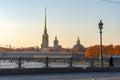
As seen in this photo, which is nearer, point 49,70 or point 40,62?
point 49,70

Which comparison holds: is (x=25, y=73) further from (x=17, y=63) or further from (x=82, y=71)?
(x=82, y=71)

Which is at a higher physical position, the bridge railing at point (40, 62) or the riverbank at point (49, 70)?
the bridge railing at point (40, 62)

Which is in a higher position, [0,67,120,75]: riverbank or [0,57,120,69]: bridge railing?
[0,57,120,69]: bridge railing

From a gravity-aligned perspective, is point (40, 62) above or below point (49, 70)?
above

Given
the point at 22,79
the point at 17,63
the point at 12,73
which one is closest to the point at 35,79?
the point at 22,79

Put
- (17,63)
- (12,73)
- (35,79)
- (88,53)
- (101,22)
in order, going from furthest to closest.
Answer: (88,53) → (101,22) → (17,63) → (12,73) → (35,79)

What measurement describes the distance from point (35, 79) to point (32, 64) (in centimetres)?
1787

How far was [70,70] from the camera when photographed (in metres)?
33.3

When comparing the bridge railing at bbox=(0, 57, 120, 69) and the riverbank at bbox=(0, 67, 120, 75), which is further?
the bridge railing at bbox=(0, 57, 120, 69)

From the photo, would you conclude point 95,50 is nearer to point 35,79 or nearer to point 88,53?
point 88,53

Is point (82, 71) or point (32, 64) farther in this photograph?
point (32, 64)

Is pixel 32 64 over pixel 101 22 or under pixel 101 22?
under

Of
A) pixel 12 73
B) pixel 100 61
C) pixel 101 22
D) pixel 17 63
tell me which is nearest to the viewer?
pixel 12 73

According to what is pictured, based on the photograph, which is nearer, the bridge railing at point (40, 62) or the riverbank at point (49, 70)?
the riverbank at point (49, 70)
